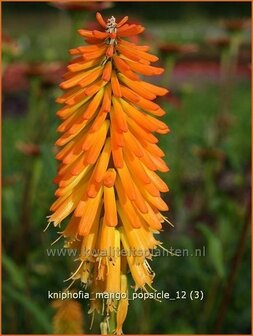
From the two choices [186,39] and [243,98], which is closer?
[243,98]

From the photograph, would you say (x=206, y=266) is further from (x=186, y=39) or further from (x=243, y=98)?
(x=186, y=39)

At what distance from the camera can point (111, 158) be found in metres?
2.58

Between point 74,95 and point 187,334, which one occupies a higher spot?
point 74,95

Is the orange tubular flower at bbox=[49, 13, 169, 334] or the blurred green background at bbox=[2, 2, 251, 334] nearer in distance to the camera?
the orange tubular flower at bbox=[49, 13, 169, 334]

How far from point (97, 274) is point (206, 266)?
8.81 ft

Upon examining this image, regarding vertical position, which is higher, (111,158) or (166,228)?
(111,158)

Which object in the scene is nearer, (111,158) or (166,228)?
(111,158)

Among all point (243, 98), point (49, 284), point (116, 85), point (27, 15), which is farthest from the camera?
point (27, 15)

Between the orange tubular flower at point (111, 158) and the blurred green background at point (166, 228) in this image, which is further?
the blurred green background at point (166, 228)

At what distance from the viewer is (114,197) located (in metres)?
2.50

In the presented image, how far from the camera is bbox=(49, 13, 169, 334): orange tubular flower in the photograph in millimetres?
2414

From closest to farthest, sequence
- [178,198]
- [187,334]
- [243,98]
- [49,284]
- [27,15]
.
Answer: [187,334] → [49,284] → [178,198] → [243,98] → [27,15]

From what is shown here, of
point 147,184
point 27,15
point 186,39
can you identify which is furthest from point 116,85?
point 27,15

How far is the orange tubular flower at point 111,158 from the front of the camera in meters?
2.41
